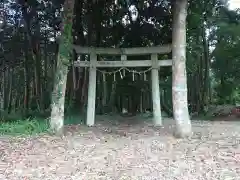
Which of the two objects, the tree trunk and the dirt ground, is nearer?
the dirt ground

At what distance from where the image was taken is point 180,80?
→ 7820 mm

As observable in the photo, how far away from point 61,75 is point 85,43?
4472mm

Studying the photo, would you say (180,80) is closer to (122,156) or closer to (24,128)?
(122,156)

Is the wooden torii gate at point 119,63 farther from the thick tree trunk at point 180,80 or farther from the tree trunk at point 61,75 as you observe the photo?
the thick tree trunk at point 180,80

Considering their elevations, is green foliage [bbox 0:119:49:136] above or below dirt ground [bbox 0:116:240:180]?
above

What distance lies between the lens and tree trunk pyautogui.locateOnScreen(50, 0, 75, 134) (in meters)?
8.17

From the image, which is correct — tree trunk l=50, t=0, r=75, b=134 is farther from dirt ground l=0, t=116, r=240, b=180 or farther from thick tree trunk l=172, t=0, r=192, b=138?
thick tree trunk l=172, t=0, r=192, b=138

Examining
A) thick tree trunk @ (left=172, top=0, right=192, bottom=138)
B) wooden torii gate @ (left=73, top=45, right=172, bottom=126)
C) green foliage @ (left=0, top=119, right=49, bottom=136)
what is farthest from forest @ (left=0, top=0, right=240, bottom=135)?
thick tree trunk @ (left=172, top=0, right=192, bottom=138)

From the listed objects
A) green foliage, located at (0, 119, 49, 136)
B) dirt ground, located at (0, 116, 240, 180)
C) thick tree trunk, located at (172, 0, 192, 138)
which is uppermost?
thick tree trunk, located at (172, 0, 192, 138)

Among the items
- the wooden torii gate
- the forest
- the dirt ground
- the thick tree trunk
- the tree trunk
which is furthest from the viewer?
the forest

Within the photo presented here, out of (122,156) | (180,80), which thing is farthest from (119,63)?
(122,156)

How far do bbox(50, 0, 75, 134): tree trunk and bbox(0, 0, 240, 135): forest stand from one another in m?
2.54

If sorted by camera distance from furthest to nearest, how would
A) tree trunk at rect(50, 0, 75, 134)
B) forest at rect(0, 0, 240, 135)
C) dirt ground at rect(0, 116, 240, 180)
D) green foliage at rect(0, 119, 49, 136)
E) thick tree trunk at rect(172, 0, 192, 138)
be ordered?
forest at rect(0, 0, 240, 135), green foliage at rect(0, 119, 49, 136), tree trunk at rect(50, 0, 75, 134), thick tree trunk at rect(172, 0, 192, 138), dirt ground at rect(0, 116, 240, 180)

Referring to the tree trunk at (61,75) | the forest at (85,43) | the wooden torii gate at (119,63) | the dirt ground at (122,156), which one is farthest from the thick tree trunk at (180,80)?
the forest at (85,43)
